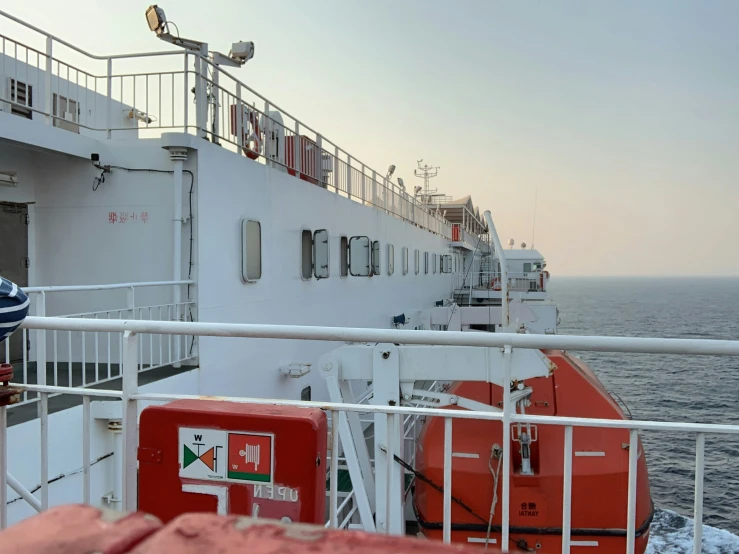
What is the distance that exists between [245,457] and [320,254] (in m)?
8.25

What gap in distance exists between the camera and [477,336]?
2486 millimetres

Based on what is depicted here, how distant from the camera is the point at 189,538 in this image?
3.14 feet

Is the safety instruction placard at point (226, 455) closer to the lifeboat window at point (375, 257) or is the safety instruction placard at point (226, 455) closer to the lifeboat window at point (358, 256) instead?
the lifeboat window at point (358, 256)

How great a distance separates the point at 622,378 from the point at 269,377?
2316 centimetres

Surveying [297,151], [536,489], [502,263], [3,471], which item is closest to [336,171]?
[297,151]

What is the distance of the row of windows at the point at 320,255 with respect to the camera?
8312 millimetres

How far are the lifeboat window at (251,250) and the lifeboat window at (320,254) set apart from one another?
1891 millimetres

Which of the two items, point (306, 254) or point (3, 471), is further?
point (306, 254)

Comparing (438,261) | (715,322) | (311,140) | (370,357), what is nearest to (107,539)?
(370,357)

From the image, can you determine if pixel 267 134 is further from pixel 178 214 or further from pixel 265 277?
pixel 178 214

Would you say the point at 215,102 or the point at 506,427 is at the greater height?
the point at 215,102

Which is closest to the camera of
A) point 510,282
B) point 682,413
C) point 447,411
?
point 447,411

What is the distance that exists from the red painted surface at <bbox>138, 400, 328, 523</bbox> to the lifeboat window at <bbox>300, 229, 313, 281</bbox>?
7.60 meters

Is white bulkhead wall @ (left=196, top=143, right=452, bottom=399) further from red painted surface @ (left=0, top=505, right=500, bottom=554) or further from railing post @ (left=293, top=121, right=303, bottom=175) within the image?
red painted surface @ (left=0, top=505, right=500, bottom=554)
